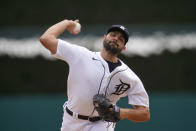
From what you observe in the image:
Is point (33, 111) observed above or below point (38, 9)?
below

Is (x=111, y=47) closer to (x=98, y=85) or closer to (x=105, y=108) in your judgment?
(x=98, y=85)

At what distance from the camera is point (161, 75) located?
19.1 ft

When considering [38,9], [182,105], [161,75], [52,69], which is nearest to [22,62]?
[52,69]

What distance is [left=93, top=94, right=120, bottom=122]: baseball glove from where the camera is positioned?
2.88 meters

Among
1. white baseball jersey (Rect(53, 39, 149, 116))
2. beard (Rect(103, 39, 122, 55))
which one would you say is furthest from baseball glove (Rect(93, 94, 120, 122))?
beard (Rect(103, 39, 122, 55))

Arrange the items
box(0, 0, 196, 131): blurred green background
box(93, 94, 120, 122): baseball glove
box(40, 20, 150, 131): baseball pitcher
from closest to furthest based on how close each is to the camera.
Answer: box(93, 94, 120, 122): baseball glove
box(40, 20, 150, 131): baseball pitcher
box(0, 0, 196, 131): blurred green background

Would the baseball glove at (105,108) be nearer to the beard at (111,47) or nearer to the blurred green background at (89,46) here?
the beard at (111,47)

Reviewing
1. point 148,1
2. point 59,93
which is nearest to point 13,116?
point 59,93

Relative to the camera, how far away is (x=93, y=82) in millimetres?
3080

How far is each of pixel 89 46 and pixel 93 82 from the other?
9.29 ft

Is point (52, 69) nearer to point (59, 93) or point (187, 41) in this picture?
point (59, 93)

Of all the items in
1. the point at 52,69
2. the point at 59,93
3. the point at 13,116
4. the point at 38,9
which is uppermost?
the point at 38,9

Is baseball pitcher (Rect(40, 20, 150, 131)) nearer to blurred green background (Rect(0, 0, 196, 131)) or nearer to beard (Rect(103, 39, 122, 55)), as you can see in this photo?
beard (Rect(103, 39, 122, 55))

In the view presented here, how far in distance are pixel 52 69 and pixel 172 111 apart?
1931mm
